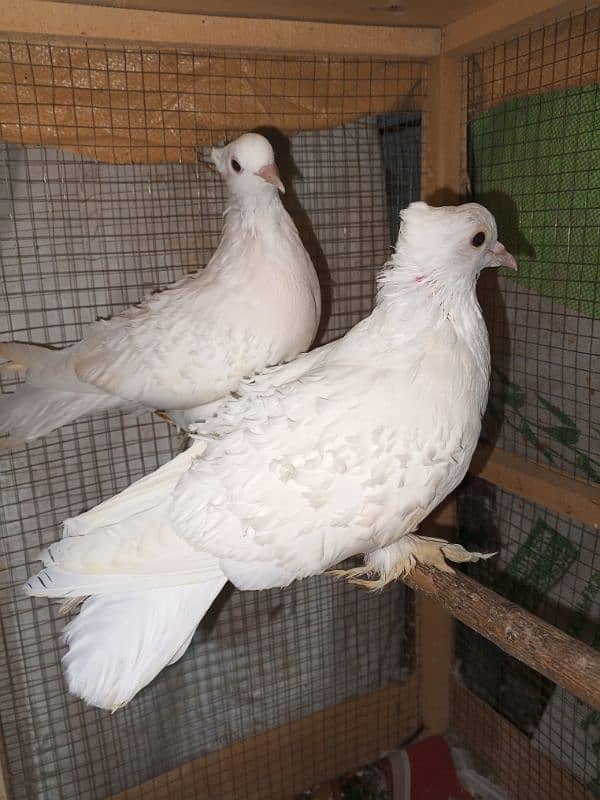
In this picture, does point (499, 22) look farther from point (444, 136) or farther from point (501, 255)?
point (501, 255)

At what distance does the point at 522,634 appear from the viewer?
1483 mm

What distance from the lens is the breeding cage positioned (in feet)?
7.04

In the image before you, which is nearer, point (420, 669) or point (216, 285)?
point (216, 285)

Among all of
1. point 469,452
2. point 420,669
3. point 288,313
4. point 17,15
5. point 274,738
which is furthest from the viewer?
point 420,669

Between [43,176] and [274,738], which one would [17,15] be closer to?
[43,176]

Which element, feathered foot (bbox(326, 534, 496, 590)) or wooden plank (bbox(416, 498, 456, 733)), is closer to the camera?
feathered foot (bbox(326, 534, 496, 590))

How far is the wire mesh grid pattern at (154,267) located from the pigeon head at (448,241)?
119 cm

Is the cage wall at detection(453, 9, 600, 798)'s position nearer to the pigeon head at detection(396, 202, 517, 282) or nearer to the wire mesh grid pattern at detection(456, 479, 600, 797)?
the wire mesh grid pattern at detection(456, 479, 600, 797)

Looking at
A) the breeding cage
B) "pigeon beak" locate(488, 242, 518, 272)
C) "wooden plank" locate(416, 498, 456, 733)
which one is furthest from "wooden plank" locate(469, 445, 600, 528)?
"wooden plank" locate(416, 498, 456, 733)

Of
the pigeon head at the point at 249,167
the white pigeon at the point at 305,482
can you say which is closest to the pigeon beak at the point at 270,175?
the pigeon head at the point at 249,167

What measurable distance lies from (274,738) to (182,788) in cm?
50

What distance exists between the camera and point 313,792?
3.17 metres

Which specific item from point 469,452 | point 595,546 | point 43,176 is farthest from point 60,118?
point 595,546

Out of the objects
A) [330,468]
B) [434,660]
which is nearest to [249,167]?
[330,468]
